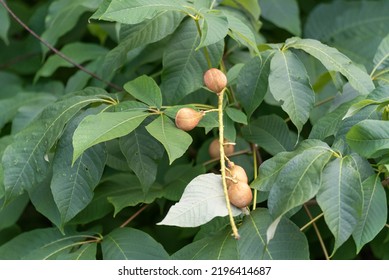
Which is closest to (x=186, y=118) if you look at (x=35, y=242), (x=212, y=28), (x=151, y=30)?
(x=212, y=28)

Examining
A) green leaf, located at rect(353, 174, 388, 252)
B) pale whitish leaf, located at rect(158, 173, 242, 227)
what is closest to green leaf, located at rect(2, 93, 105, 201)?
pale whitish leaf, located at rect(158, 173, 242, 227)

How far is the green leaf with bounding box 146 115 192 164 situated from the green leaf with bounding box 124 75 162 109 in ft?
0.19

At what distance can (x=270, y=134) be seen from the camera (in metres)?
1.35

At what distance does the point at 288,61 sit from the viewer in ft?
3.86

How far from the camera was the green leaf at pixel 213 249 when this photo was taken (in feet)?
3.42

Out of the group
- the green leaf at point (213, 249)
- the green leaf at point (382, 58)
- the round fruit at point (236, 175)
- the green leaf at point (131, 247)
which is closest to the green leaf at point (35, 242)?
the green leaf at point (131, 247)

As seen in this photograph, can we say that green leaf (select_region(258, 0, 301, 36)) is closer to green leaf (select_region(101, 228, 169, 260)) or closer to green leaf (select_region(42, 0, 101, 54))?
green leaf (select_region(42, 0, 101, 54))

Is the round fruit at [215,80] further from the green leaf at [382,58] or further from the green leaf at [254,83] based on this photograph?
the green leaf at [382,58]

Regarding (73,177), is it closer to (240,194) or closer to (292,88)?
(240,194)

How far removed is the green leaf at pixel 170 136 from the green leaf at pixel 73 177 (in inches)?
5.7

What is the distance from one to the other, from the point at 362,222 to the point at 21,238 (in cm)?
75

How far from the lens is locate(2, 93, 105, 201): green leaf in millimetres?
1162

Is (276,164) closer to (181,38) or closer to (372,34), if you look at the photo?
(181,38)

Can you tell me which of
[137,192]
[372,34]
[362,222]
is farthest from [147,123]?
[372,34]
